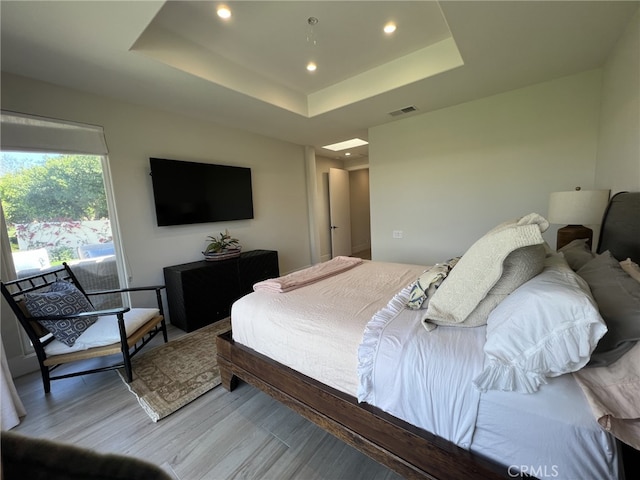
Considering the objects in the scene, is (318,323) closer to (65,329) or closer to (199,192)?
(65,329)

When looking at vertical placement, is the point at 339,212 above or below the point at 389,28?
below

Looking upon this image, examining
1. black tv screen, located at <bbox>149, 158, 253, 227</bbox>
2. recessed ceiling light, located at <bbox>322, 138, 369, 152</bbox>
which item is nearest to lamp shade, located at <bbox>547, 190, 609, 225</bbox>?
recessed ceiling light, located at <bbox>322, 138, 369, 152</bbox>

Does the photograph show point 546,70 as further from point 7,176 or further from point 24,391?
point 24,391

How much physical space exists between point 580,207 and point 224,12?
3.07 meters

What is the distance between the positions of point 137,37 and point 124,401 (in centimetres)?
260

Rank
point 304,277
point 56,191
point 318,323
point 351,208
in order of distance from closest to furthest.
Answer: point 318,323 < point 304,277 < point 56,191 < point 351,208

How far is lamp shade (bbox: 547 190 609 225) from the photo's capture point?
1.95 m

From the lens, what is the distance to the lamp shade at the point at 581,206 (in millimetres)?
1949

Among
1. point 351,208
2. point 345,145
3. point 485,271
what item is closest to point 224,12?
point 485,271

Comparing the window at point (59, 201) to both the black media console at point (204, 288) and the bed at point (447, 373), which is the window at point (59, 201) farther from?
the bed at point (447, 373)

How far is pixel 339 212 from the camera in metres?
6.25

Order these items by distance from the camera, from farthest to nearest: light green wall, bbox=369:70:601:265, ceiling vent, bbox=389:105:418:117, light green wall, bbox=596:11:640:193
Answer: ceiling vent, bbox=389:105:418:117 → light green wall, bbox=369:70:601:265 → light green wall, bbox=596:11:640:193

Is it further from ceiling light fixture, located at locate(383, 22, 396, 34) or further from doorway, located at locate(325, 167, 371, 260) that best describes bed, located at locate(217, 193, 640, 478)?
doorway, located at locate(325, 167, 371, 260)

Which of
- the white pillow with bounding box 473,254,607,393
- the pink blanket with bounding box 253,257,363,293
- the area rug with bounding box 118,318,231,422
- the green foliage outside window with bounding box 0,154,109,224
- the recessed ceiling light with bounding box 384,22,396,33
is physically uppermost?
the recessed ceiling light with bounding box 384,22,396,33
